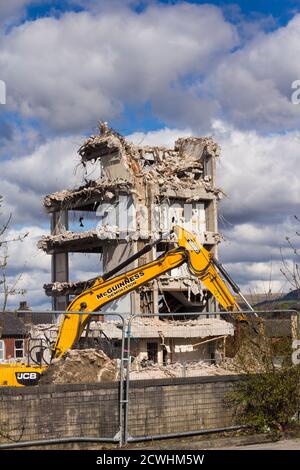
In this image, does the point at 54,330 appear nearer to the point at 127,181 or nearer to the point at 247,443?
the point at 127,181

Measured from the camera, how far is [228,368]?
15586mm

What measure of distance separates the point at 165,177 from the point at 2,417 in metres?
30.0

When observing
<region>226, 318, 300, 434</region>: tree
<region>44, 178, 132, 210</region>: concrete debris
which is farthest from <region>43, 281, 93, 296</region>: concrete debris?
<region>226, 318, 300, 434</region>: tree

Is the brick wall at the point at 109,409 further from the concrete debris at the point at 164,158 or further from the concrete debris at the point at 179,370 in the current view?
the concrete debris at the point at 164,158

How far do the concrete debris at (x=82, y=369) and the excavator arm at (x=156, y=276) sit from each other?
756 centimetres

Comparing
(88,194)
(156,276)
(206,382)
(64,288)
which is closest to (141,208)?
(88,194)

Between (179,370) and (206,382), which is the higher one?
(179,370)

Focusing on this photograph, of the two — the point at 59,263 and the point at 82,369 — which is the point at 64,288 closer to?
the point at 59,263

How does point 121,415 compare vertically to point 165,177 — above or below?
below

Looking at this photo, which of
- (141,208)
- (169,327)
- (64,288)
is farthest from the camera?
(64,288)

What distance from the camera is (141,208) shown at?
4009 centimetres

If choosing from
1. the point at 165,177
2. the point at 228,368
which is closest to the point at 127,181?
the point at 165,177

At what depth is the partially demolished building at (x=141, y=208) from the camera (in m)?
39.7

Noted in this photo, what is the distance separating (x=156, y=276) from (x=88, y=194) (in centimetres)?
1545
